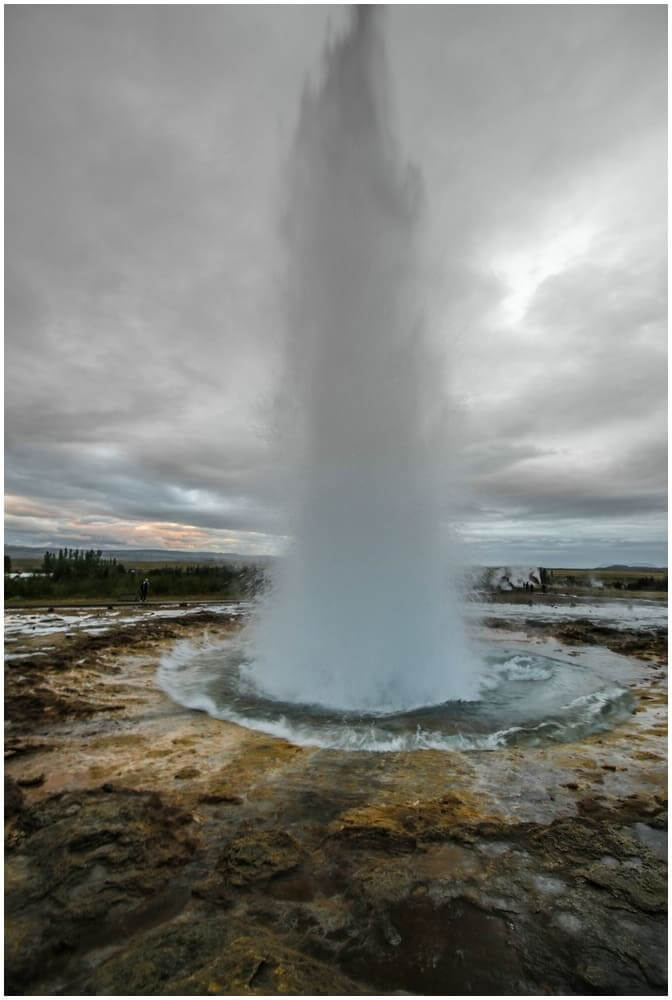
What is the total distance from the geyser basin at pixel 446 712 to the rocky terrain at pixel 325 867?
1.80ft

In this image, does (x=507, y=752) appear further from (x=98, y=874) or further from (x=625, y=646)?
(x=625, y=646)

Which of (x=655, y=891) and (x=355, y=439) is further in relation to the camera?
(x=355, y=439)

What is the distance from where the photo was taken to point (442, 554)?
11258 mm

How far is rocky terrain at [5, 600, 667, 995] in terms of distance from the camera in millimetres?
2928

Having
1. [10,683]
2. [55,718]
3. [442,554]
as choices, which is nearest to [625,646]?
[442,554]

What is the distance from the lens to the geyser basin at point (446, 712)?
280 inches

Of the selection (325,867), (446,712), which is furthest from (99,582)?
(325,867)

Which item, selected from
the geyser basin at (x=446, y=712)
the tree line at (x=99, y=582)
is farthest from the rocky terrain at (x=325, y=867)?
the tree line at (x=99, y=582)

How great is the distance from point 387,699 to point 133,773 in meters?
4.81

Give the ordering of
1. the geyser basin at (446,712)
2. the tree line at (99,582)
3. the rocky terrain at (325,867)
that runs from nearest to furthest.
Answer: the rocky terrain at (325,867) → the geyser basin at (446,712) → the tree line at (99,582)

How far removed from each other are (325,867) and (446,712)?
509cm

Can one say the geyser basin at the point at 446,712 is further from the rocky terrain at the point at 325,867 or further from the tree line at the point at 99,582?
the tree line at the point at 99,582

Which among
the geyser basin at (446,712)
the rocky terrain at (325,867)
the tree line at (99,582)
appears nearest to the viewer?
the rocky terrain at (325,867)

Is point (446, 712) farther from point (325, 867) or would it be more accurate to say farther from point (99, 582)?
point (99, 582)
